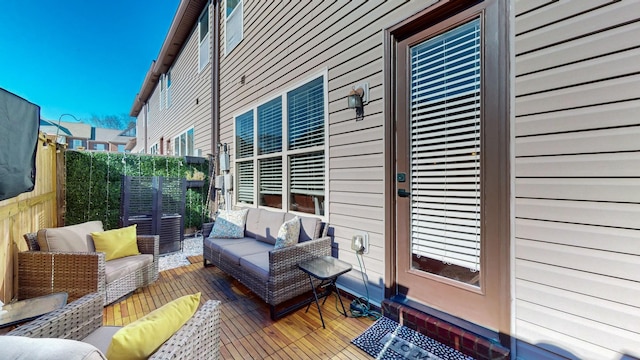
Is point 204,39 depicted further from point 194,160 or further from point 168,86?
point 168,86

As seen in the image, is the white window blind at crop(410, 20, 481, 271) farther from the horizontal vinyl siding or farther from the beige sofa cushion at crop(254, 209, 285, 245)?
the beige sofa cushion at crop(254, 209, 285, 245)

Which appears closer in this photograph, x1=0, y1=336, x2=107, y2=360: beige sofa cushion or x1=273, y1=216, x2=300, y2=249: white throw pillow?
x1=0, y1=336, x2=107, y2=360: beige sofa cushion

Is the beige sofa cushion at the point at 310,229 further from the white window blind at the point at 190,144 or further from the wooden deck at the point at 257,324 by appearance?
the white window blind at the point at 190,144

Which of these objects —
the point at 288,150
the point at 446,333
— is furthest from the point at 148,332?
the point at 288,150

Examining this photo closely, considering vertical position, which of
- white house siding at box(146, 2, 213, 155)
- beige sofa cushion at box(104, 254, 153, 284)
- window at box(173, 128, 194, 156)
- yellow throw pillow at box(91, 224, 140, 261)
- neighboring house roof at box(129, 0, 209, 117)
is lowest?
beige sofa cushion at box(104, 254, 153, 284)

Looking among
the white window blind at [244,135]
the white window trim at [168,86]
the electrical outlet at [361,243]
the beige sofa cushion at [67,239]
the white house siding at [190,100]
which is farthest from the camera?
the white window trim at [168,86]

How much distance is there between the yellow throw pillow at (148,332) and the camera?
3.37 feet

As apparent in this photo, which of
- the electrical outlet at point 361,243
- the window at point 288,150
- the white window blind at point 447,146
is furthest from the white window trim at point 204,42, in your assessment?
the electrical outlet at point 361,243

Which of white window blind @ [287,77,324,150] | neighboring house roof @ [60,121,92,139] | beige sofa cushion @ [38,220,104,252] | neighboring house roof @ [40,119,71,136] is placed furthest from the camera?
neighboring house roof @ [60,121,92,139]

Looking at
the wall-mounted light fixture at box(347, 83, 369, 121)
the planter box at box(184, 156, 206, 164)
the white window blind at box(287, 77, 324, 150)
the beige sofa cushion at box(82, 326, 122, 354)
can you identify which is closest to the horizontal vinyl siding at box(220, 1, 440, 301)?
the wall-mounted light fixture at box(347, 83, 369, 121)

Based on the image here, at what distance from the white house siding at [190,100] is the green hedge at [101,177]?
1334 mm

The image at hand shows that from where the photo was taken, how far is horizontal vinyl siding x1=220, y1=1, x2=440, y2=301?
271 cm

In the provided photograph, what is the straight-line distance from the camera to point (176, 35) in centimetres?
812

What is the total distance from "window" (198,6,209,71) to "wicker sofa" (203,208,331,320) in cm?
511
